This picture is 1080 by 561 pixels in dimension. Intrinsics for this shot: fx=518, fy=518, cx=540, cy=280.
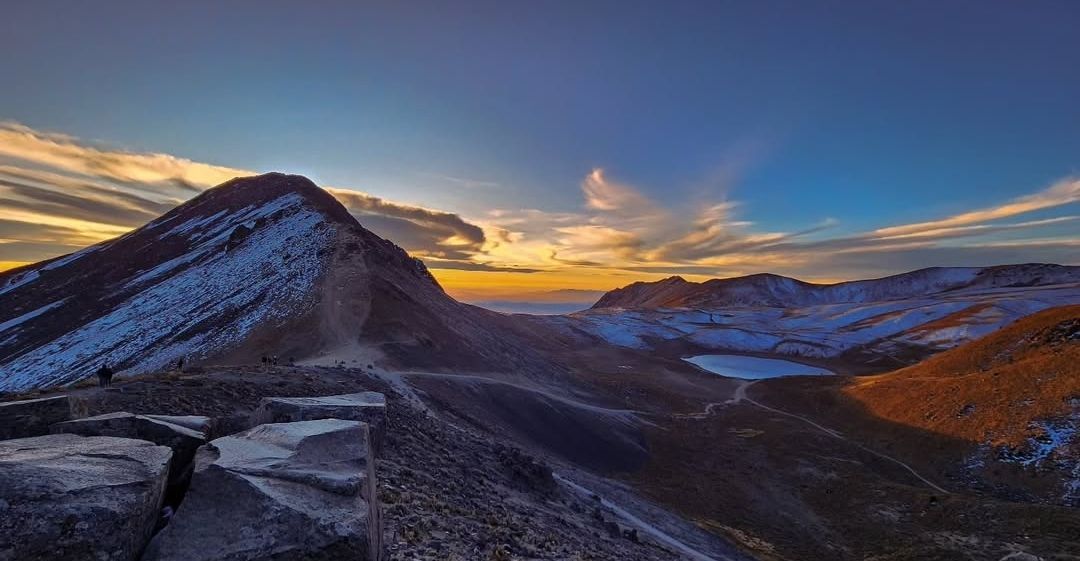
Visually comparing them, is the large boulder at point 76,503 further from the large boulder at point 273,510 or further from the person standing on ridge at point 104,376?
the person standing on ridge at point 104,376

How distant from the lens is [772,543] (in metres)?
27.1

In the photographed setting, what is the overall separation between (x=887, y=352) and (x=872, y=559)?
321 ft

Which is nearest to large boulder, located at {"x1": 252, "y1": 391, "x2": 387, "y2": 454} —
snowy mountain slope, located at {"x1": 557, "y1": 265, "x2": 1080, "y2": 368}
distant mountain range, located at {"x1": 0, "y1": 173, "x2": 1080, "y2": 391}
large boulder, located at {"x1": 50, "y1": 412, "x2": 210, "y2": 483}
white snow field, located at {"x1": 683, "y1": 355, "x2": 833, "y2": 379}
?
large boulder, located at {"x1": 50, "y1": 412, "x2": 210, "y2": 483}

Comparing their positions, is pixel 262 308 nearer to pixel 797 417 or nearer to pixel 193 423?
pixel 193 423

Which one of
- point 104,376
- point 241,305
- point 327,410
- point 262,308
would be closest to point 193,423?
point 327,410

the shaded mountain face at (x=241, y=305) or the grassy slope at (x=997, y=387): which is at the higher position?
the shaded mountain face at (x=241, y=305)

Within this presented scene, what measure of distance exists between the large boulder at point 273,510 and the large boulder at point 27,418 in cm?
377

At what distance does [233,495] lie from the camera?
654 cm

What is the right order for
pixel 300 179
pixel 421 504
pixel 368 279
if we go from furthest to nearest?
pixel 300 179 < pixel 368 279 < pixel 421 504

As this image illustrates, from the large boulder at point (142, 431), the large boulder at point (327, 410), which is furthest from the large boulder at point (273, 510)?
the large boulder at point (327, 410)

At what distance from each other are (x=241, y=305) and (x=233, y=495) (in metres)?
53.9

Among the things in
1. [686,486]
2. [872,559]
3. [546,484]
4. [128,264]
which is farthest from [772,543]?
[128,264]

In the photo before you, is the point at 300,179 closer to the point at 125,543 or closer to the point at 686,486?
the point at 686,486

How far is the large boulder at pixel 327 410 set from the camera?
1125cm
